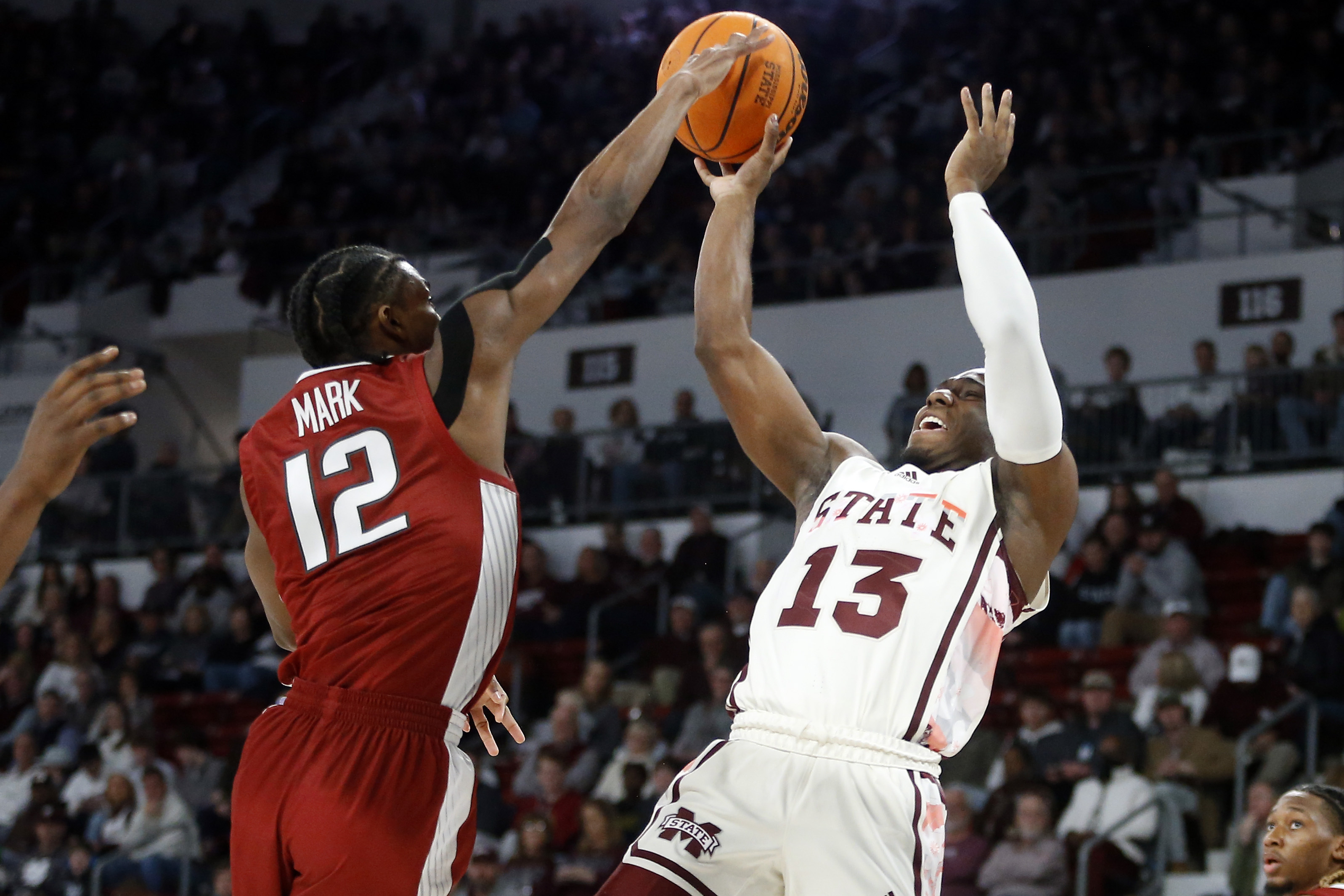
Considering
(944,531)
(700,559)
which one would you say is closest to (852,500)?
(944,531)

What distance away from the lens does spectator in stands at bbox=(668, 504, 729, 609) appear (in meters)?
14.4

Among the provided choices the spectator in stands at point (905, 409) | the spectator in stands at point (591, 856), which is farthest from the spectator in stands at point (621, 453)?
the spectator in stands at point (591, 856)

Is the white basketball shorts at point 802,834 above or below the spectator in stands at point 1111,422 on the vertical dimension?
below

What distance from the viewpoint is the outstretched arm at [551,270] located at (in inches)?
151

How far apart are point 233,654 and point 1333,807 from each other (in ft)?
39.0

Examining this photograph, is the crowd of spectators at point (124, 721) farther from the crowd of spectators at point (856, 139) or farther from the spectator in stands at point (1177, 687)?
the spectator in stands at point (1177, 687)

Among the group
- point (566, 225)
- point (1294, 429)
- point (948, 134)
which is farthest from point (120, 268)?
point (566, 225)

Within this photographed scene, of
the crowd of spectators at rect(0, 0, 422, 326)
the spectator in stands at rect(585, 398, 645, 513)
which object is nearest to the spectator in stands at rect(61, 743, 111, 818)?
the spectator in stands at rect(585, 398, 645, 513)

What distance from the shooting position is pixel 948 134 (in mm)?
18172

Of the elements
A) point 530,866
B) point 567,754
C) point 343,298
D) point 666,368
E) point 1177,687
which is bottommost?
point 530,866

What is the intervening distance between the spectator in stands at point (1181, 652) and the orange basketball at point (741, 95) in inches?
284

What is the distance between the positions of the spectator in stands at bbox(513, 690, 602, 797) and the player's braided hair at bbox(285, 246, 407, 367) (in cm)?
848

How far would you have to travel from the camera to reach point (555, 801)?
11820 mm

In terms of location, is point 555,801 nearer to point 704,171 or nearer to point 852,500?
point 704,171
